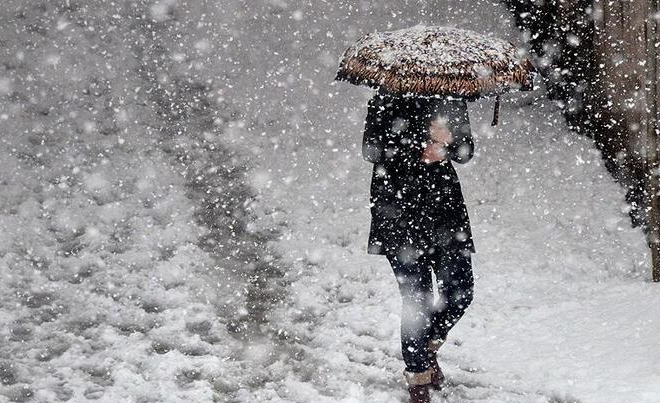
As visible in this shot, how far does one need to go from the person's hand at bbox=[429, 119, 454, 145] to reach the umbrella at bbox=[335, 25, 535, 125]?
27cm

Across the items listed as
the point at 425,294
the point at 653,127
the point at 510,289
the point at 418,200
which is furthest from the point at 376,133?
the point at 653,127

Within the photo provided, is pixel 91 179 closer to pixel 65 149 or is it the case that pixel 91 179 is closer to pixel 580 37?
pixel 65 149

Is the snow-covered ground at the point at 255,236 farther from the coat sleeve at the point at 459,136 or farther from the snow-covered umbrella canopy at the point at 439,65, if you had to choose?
the snow-covered umbrella canopy at the point at 439,65

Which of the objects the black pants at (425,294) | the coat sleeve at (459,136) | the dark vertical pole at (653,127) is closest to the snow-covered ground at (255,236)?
the dark vertical pole at (653,127)

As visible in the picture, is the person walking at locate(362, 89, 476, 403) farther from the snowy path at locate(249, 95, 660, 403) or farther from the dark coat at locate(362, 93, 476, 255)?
the snowy path at locate(249, 95, 660, 403)

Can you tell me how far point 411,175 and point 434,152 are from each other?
0.17 meters

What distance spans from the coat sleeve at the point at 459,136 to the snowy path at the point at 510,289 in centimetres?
153

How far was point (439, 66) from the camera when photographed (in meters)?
3.95

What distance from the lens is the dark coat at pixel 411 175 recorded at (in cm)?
413

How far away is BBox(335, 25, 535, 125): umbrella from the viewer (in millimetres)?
3893

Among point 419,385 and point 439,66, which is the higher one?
point 439,66

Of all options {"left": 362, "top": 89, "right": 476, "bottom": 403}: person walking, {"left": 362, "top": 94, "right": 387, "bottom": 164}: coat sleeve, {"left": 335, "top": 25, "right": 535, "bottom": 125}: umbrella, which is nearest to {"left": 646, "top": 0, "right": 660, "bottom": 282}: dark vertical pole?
{"left": 335, "top": 25, "right": 535, "bottom": 125}: umbrella

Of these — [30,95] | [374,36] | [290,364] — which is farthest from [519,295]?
[30,95]

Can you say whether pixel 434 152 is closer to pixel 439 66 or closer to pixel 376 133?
pixel 376 133
